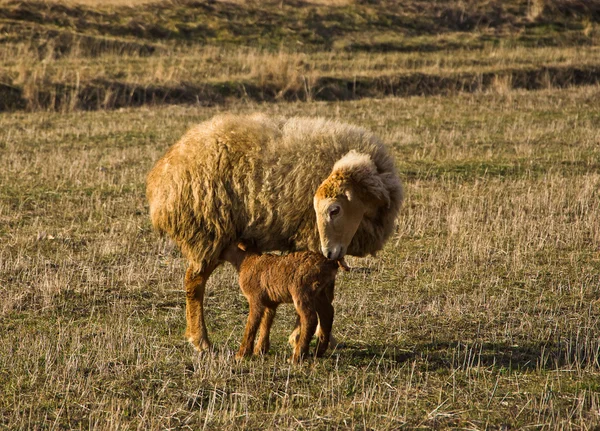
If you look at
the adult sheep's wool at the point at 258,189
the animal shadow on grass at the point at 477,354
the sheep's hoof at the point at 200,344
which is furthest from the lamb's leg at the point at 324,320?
the sheep's hoof at the point at 200,344

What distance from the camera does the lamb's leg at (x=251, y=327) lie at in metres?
6.91

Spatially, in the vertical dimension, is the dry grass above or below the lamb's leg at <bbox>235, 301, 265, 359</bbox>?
below

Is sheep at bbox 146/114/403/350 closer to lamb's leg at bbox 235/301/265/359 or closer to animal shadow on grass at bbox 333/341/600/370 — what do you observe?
lamb's leg at bbox 235/301/265/359

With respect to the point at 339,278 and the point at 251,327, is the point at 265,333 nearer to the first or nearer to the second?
the point at 251,327

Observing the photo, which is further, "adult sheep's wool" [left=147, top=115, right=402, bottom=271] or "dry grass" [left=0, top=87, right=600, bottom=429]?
"adult sheep's wool" [left=147, top=115, right=402, bottom=271]

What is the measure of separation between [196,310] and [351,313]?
5.65 feet

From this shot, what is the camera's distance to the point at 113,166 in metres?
15.1

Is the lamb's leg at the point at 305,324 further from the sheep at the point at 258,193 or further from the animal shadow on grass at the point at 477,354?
the sheep at the point at 258,193

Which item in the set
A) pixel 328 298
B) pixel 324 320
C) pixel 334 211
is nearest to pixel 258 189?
pixel 334 211

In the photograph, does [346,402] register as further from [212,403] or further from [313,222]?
[313,222]

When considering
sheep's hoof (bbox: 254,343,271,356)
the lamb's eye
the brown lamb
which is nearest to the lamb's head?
the lamb's eye

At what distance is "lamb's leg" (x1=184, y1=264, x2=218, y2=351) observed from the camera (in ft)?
24.1

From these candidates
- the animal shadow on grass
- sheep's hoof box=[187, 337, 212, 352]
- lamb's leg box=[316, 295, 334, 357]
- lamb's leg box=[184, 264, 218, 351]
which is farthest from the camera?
lamb's leg box=[184, 264, 218, 351]

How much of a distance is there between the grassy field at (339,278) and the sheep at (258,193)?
92 centimetres
